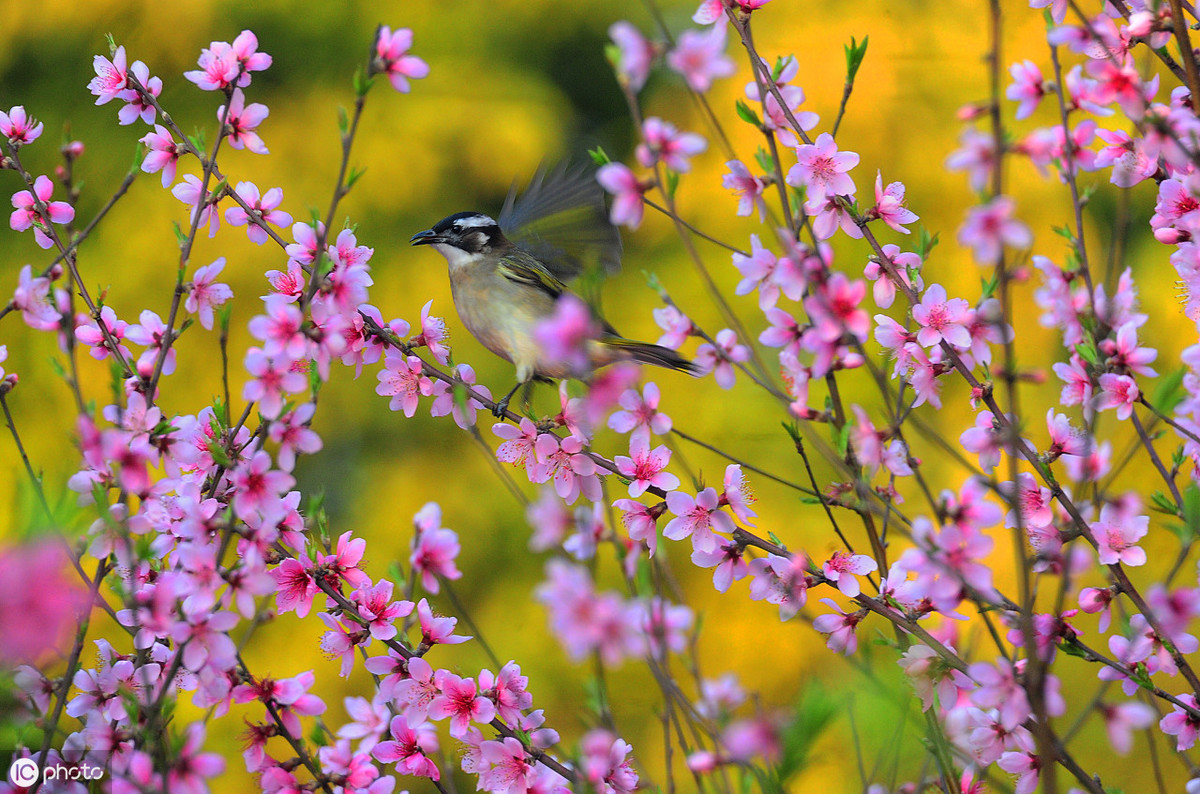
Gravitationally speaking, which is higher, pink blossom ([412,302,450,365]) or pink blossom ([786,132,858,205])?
pink blossom ([786,132,858,205])

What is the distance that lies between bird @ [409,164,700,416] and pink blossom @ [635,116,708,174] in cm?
103

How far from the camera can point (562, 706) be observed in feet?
17.1

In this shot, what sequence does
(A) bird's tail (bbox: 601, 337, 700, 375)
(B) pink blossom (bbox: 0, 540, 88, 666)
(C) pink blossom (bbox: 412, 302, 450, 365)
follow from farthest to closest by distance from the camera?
1. (A) bird's tail (bbox: 601, 337, 700, 375)
2. (C) pink blossom (bbox: 412, 302, 450, 365)
3. (B) pink blossom (bbox: 0, 540, 88, 666)

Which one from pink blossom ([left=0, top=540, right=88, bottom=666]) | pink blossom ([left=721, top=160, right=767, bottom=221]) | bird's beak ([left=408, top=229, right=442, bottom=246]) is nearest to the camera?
pink blossom ([left=0, top=540, right=88, bottom=666])

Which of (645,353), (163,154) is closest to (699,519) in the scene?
(645,353)

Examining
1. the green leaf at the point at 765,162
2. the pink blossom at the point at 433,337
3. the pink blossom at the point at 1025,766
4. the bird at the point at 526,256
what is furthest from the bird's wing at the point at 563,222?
the pink blossom at the point at 1025,766

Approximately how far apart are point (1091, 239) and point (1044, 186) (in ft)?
1.34

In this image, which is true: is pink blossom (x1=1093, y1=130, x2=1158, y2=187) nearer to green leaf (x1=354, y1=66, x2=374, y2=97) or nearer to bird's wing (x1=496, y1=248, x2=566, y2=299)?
green leaf (x1=354, y1=66, x2=374, y2=97)

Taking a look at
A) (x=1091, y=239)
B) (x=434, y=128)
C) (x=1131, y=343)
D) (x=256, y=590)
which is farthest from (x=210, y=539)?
(x=1091, y=239)

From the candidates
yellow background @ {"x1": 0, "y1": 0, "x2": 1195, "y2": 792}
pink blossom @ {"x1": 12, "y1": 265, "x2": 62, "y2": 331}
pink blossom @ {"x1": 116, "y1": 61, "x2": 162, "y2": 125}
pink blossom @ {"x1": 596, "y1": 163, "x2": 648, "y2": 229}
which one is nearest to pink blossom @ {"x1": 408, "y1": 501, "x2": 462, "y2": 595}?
pink blossom @ {"x1": 596, "y1": 163, "x2": 648, "y2": 229}

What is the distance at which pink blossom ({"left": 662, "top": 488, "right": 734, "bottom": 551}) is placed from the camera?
1299mm

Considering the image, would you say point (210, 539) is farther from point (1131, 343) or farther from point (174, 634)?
point (1131, 343)

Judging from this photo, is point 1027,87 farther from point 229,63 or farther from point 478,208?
point 478,208

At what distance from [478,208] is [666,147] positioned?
195 inches
